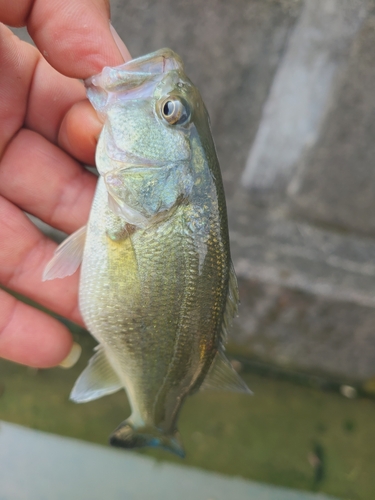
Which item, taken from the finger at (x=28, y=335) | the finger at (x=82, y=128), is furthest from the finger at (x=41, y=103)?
the finger at (x=28, y=335)

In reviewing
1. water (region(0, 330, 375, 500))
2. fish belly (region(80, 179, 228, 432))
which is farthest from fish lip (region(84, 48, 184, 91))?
water (region(0, 330, 375, 500))

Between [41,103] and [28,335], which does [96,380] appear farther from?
[41,103]

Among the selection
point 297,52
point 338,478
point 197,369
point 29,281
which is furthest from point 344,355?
point 29,281

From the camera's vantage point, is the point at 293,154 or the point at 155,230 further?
the point at 293,154

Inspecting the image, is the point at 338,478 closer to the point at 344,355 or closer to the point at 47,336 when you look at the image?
the point at 344,355

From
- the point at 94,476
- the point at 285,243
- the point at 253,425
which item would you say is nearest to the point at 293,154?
the point at 285,243

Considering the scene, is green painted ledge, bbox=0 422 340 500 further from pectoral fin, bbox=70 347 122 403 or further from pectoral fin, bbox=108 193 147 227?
pectoral fin, bbox=108 193 147 227

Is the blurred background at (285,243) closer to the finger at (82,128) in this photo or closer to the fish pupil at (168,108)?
the finger at (82,128)
